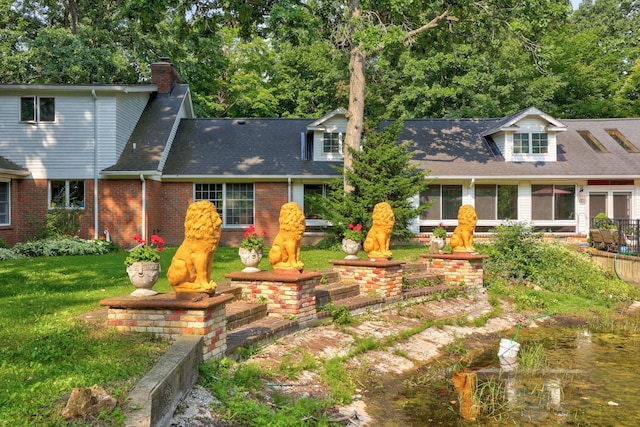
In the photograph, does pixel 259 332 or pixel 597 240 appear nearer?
pixel 259 332

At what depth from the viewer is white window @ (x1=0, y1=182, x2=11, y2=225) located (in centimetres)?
1922

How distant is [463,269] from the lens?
13.2 meters

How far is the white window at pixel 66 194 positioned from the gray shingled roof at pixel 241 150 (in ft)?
10.0

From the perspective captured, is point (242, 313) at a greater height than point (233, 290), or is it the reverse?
point (233, 290)

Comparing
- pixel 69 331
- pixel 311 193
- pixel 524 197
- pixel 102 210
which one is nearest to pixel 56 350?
pixel 69 331

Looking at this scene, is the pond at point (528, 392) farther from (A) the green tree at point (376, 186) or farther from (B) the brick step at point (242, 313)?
(A) the green tree at point (376, 186)

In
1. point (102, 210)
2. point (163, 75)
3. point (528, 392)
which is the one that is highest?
point (163, 75)

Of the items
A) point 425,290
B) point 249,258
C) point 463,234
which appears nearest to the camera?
point 249,258

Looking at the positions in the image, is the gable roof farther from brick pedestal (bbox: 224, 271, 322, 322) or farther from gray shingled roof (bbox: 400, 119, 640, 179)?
brick pedestal (bbox: 224, 271, 322, 322)

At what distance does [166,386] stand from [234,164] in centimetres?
1786

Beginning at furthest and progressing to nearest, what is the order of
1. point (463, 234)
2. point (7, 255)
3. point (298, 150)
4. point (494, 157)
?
point (494, 157) → point (298, 150) → point (7, 255) → point (463, 234)

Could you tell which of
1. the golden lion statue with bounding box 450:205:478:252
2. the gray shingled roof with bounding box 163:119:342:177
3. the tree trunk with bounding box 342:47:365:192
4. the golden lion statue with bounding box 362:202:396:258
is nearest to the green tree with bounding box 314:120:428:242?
the tree trunk with bounding box 342:47:365:192

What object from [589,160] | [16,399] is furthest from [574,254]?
[16,399]

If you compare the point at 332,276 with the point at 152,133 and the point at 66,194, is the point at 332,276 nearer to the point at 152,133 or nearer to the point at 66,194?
the point at 66,194
